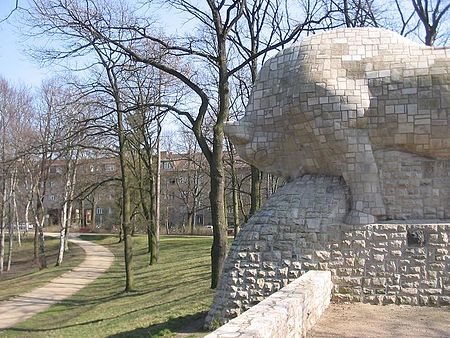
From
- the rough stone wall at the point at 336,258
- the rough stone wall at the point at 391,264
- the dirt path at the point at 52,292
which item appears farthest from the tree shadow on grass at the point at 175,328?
the dirt path at the point at 52,292

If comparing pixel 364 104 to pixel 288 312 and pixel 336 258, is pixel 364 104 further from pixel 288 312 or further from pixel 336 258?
pixel 288 312

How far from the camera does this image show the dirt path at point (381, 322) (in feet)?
22.8

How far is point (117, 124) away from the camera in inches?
746

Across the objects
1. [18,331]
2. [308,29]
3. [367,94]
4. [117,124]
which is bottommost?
[18,331]

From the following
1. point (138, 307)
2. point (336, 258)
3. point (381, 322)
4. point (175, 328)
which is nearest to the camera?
point (381, 322)

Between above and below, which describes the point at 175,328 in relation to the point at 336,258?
below

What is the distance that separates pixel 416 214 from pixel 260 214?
110 inches

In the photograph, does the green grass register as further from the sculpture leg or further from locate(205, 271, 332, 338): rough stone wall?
the sculpture leg

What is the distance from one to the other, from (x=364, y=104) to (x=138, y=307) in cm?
942

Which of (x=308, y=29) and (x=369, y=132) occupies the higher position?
(x=308, y=29)

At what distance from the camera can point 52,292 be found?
21.2m

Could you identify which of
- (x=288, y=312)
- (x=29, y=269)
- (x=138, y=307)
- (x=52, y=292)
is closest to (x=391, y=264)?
(x=288, y=312)

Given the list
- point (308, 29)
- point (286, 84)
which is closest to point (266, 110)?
point (286, 84)

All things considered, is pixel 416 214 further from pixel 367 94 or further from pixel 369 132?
pixel 367 94
